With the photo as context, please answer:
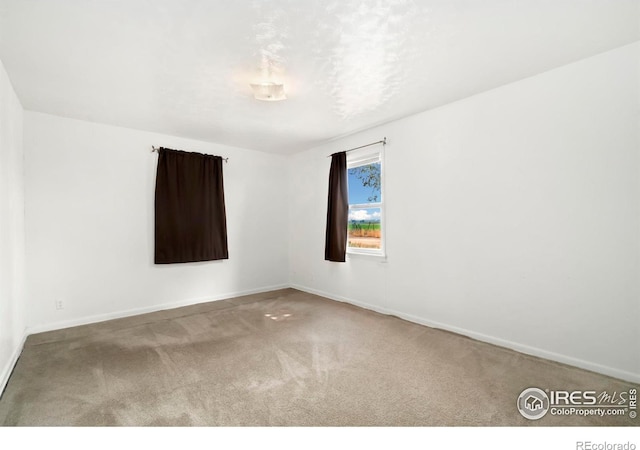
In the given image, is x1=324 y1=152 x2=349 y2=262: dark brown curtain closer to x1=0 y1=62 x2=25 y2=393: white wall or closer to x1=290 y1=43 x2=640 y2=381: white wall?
x1=290 y1=43 x2=640 y2=381: white wall

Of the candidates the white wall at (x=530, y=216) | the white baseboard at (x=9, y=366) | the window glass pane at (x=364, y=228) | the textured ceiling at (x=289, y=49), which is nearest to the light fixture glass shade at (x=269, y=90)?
the textured ceiling at (x=289, y=49)

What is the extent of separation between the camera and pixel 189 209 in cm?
448

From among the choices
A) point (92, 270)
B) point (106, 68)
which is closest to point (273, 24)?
point (106, 68)

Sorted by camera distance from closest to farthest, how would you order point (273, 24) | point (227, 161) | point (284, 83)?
point (273, 24), point (284, 83), point (227, 161)

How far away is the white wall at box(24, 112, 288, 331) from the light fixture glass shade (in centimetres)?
229

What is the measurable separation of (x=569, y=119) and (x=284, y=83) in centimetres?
245

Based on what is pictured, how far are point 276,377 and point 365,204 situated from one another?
8.77ft

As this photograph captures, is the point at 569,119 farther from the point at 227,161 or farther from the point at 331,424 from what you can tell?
the point at 227,161

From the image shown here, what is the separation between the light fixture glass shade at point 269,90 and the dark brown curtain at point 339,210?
1892 millimetres

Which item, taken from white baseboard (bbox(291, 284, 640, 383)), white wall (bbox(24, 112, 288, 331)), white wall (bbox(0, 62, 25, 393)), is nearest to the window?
white baseboard (bbox(291, 284, 640, 383))

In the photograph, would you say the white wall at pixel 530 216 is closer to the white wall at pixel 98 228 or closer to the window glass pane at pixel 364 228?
the window glass pane at pixel 364 228

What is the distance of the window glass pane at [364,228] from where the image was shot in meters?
4.25

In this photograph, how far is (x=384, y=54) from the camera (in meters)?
2.34

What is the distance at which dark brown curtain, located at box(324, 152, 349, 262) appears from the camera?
452 centimetres
